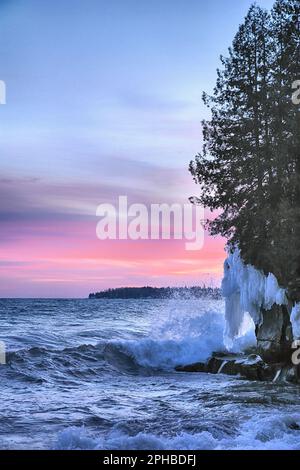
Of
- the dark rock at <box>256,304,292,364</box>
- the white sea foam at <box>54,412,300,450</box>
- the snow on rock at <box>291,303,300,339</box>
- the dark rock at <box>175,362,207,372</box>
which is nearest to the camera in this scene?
the white sea foam at <box>54,412,300,450</box>

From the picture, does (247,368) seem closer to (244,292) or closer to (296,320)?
(296,320)

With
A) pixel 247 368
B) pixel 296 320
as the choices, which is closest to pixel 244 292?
pixel 247 368

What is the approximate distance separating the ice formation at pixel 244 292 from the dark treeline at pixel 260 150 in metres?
0.72

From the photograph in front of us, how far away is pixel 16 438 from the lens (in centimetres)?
1407

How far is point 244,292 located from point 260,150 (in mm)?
6994

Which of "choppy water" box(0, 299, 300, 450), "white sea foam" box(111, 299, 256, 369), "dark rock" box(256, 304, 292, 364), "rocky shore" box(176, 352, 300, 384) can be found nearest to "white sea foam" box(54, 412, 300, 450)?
"choppy water" box(0, 299, 300, 450)

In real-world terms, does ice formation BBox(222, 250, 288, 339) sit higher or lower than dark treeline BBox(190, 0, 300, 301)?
lower

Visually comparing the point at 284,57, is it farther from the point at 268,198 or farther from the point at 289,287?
the point at 289,287

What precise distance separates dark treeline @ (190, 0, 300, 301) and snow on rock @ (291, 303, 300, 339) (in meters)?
0.52

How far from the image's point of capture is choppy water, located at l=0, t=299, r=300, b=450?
1359 centimetres

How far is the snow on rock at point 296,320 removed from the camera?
73.5ft

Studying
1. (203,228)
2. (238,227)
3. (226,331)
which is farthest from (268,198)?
(226,331)

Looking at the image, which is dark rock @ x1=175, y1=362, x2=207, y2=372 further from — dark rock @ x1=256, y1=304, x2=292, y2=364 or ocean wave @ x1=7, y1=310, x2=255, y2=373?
dark rock @ x1=256, y1=304, x2=292, y2=364

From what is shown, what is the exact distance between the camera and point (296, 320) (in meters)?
22.5
